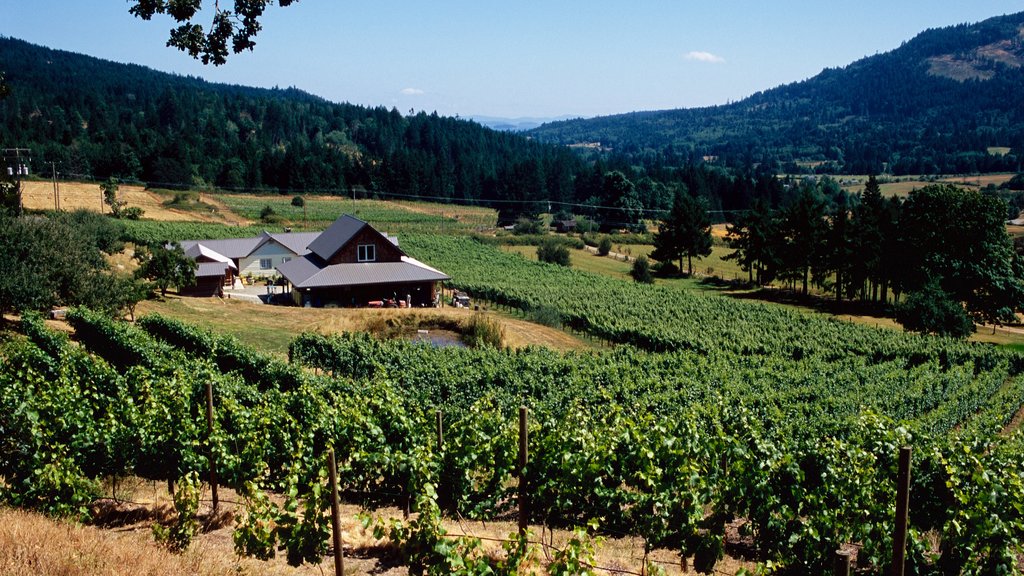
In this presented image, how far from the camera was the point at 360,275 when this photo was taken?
1748 inches

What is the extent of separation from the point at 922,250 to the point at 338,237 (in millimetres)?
38641

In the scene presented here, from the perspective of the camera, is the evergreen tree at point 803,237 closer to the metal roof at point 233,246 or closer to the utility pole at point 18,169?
the metal roof at point 233,246

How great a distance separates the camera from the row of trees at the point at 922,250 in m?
48.6

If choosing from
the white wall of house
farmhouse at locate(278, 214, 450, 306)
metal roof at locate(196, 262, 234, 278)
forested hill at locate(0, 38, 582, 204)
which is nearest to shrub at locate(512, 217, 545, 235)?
forested hill at locate(0, 38, 582, 204)

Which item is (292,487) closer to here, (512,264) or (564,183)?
(512,264)

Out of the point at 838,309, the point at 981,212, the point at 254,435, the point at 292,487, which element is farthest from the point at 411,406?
the point at 981,212

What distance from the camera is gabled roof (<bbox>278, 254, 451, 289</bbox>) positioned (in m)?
43.4

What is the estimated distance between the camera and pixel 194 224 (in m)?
76.7

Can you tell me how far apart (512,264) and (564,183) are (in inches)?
2280

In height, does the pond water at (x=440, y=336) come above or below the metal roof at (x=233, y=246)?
below

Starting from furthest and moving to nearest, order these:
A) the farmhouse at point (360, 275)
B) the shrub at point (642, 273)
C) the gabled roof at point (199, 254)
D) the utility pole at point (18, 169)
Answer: the shrub at point (642, 273)
the gabled roof at point (199, 254)
the utility pole at point (18, 169)
the farmhouse at point (360, 275)

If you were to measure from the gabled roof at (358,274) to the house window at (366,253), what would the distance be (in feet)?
1.25

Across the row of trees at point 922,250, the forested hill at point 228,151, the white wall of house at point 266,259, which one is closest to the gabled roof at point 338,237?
the white wall of house at point 266,259

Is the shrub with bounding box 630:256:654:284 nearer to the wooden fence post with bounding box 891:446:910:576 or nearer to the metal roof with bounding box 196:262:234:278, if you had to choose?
the metal roof with bounding box 196:262:234:278
